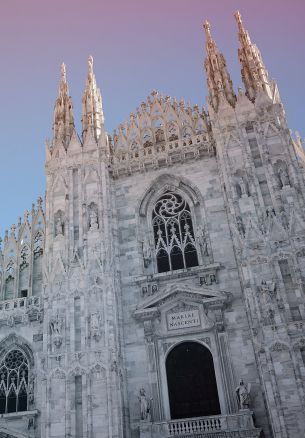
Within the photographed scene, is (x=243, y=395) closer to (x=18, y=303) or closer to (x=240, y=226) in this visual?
(x=240, y=226)

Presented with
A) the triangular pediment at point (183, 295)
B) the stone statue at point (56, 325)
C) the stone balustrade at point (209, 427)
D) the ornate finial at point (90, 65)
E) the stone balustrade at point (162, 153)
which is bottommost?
the stone balustrade at point (209, 427)

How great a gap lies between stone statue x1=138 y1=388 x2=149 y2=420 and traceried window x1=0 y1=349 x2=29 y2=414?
14.3ft

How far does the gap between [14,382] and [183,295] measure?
23.1 feet

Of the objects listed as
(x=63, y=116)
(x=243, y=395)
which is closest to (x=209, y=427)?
(x=243, y=395)

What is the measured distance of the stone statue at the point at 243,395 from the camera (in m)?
14.6

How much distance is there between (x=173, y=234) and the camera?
18.8 m

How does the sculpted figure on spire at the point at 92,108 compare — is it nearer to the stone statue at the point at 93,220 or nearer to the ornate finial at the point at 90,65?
the ornate finial at the point at 90,65

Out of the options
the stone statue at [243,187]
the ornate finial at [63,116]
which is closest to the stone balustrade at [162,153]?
the stone statue at [243,187]

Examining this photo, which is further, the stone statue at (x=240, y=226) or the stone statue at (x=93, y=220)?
the stone statue at (x=93, y=220)

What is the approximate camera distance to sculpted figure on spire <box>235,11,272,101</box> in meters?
20.0

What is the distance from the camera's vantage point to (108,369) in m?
15.9

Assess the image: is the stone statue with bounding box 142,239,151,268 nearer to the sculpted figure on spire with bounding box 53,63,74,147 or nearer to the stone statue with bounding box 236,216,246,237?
the stone statue with bounding box 236,216,246,237

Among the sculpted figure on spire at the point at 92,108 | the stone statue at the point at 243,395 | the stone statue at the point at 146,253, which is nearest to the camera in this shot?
the stone statue at the point at 243,395

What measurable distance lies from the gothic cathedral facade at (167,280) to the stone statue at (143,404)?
46 mm
